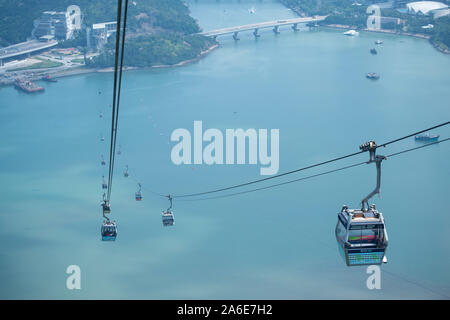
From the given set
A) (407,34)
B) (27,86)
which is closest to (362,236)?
(27,86)

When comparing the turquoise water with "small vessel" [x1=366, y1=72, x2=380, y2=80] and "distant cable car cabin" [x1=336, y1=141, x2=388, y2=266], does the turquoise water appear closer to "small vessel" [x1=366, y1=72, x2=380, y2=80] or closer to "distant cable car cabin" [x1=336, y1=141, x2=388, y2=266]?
"small vessel" [x1=366, y1=72, x2=380, y2=80]

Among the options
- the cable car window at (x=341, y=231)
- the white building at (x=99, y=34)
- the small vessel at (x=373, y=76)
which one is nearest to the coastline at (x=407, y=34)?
the small vessel at (x=373, y=76)

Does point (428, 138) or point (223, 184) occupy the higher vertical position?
point (428, 138)

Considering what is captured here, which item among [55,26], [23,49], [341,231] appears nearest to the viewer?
[341,231]

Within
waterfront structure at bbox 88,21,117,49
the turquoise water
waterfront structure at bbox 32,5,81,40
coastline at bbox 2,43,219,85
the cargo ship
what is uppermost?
waterfront structure at bbox 32,5,81,40

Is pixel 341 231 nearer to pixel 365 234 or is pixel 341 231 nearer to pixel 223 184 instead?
pixel 365 234

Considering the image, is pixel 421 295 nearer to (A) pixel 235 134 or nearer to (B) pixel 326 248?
(B) pixel 326 248

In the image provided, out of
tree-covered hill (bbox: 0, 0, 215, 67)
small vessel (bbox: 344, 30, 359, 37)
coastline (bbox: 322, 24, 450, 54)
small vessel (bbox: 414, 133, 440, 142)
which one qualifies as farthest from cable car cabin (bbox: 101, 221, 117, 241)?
small vessel (bbox: 344, 30, 359, 37)
